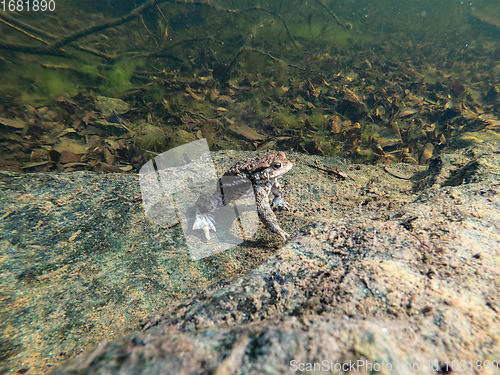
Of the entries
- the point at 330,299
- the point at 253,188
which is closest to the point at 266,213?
the point at 253,188

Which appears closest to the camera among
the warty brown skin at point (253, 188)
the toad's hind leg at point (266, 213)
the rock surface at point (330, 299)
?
the rock surface at point (330, 299)

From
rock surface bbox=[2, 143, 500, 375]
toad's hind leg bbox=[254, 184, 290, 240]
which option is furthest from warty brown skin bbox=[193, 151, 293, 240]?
rock surface bbox=[2, 143, 500, 375]

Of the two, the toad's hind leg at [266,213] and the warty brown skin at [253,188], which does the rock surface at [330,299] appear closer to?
the toad's hind leg at [266,213]

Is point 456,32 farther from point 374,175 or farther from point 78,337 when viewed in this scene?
point 78,337

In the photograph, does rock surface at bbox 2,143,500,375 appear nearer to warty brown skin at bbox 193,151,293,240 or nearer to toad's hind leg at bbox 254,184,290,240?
toad's hind leg at bbox 254,184,290,240

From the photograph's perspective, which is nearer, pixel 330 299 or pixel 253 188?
pixel 330 299

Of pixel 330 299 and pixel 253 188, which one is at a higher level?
pixel 253 188

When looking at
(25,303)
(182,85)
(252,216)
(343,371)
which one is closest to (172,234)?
(252,216)

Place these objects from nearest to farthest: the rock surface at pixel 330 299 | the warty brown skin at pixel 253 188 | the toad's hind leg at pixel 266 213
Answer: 1. the rock surface at pixel 330 299
2. the toad's hind leg at pixel 266 213
3. the warty brown skin at pixel 253 188

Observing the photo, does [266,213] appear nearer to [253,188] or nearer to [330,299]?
[253,188]

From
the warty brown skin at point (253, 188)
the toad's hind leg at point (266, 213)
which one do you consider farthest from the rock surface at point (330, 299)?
the warty brown skin at point (253, 188)
